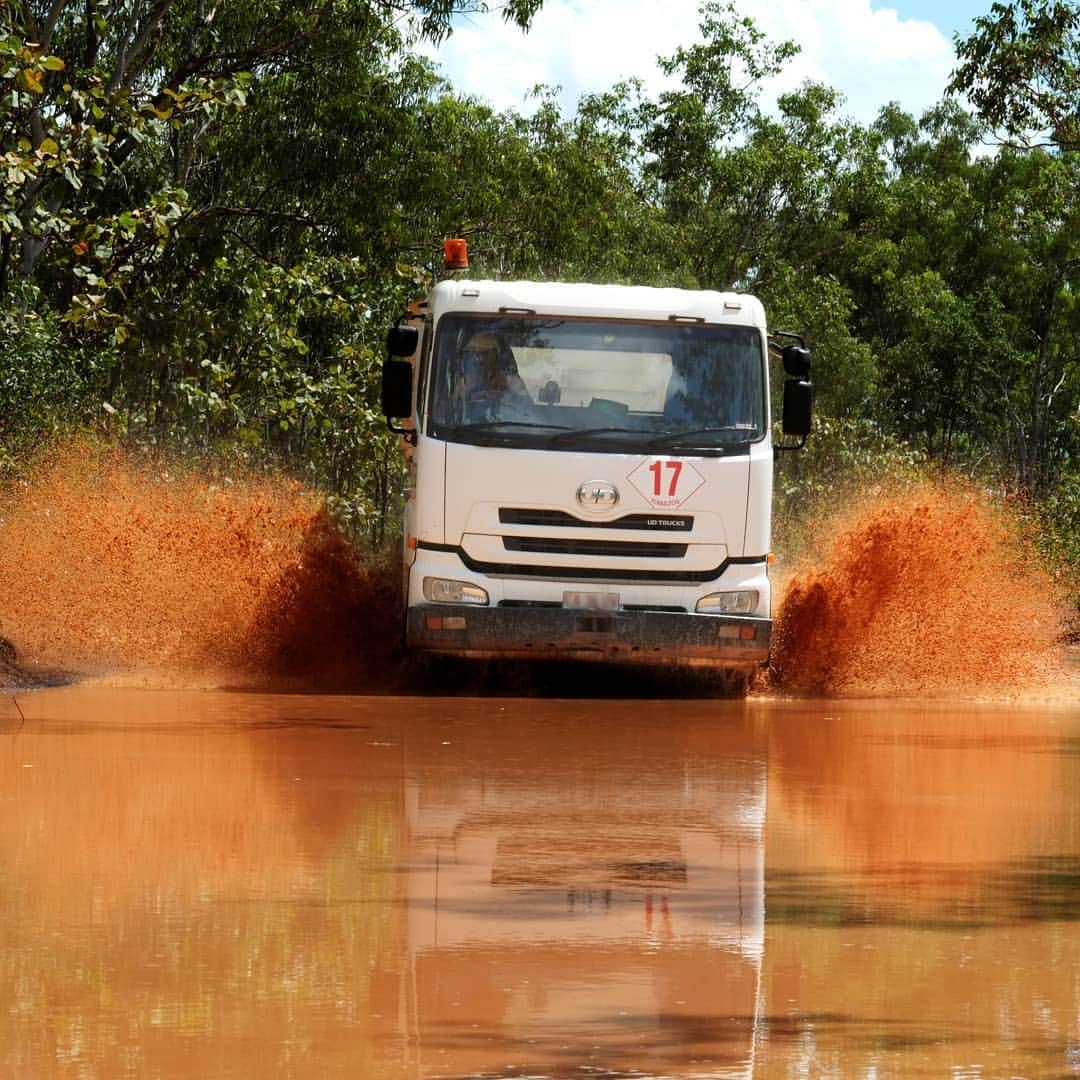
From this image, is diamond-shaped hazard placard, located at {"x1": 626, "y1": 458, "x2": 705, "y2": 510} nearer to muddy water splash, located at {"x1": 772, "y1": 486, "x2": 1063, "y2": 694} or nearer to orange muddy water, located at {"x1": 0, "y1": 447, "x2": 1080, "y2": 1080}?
orange muddy water, located at {"x1": 0, "y1": 447, "x2": 1080, "y2": 1080}

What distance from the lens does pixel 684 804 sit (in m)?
9.52

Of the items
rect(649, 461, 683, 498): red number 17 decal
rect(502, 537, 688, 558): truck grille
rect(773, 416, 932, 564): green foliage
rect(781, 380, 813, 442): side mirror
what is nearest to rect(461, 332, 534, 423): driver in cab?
rect(502, 537, 688, 558): truck grille

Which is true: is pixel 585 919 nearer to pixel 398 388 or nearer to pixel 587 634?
pixel 587 634

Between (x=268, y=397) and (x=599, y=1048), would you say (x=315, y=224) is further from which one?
(x=599, y=1048)

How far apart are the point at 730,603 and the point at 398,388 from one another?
2.83 metres

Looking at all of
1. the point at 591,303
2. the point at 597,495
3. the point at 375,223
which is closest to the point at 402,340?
the point at 591,303

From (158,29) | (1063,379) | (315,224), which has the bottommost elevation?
(1063,379)

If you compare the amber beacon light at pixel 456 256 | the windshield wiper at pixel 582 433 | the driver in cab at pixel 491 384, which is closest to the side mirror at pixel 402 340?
the driver in cab at pixel 491 384

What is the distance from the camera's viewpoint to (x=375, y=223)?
30047mm

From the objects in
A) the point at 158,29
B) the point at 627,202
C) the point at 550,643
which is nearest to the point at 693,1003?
the point at 550,643

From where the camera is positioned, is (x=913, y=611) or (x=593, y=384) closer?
(x=593, y=384)

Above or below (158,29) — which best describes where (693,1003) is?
below

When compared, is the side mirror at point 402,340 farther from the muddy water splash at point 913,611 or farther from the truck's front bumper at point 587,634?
the muddy water splash at point 913,611

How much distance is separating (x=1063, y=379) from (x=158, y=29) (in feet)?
122
